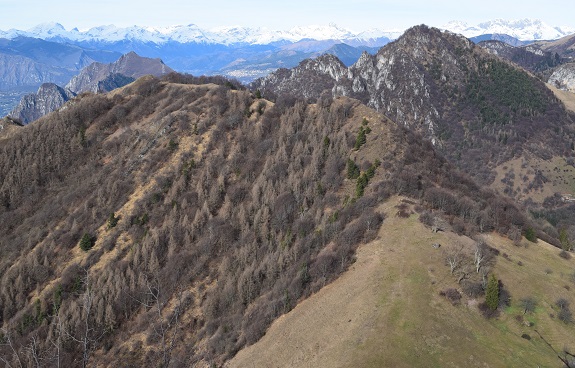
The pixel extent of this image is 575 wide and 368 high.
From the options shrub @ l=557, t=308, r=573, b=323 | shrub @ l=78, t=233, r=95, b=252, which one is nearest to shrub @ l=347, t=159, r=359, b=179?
shrub @ l=557, t=308, r=573, b=323

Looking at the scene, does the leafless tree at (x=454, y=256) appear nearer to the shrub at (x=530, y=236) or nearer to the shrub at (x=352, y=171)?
the shrub at (x=530, y=236)

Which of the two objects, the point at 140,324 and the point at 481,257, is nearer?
the point at 481,257

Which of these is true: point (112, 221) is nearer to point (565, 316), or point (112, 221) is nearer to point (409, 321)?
point (409, 321)

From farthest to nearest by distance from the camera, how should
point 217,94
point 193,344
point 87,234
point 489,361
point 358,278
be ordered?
point 217,94 → point 87,234 → point 193,344 → point 358,278 → point 489,361

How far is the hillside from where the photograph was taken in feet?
219

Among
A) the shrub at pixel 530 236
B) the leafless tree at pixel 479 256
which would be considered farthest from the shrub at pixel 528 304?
the shrub at pixel 530 236

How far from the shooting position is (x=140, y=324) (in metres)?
70.8

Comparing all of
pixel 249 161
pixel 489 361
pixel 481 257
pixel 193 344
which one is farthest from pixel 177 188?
pixel 489 361

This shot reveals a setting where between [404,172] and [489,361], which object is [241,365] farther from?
[404,172]

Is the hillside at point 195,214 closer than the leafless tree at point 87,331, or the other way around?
the leafless tree at point 87,331

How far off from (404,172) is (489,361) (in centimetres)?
4364

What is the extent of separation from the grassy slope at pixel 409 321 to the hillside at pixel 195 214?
4.61m

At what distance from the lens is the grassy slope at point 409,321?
138ft

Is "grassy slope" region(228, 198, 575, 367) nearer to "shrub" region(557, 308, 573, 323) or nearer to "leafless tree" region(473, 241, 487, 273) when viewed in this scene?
"shrub" region(557, 308, 573, 323)
